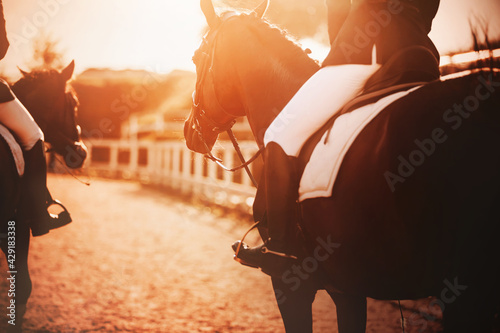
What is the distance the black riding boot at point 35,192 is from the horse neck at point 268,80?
1.97 meters

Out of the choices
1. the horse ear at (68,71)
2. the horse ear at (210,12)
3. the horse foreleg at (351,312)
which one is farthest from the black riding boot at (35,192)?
the horse foreleg at (351,312)

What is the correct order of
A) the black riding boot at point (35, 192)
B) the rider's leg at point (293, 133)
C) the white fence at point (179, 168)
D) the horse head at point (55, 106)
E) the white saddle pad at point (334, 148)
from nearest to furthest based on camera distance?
the white saddle pad at point (334, 148) < the rider's leg at point (293, 133) < the black riding boot at point (35, 192) < the horse head at point (55, 106) < the white fence at point (179, 168)

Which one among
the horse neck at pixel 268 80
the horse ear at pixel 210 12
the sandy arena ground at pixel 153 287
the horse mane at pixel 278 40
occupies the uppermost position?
the horse ear at pixel 210 12

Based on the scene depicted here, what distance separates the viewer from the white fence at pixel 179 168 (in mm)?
9945

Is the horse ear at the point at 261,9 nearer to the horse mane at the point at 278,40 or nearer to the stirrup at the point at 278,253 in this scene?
the horse mane at the point at 278,40

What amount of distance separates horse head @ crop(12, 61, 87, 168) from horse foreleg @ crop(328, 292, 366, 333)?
299 centimetres

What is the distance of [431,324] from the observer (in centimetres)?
376

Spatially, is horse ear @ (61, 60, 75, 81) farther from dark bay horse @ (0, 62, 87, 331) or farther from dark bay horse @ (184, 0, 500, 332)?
dark bay horse @ (184, 0, 500, 332)

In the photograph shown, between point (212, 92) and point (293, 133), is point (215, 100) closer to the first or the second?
point (212, 92)

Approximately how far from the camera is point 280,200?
198 cm

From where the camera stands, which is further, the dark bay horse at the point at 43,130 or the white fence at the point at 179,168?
the white fence at the point at 179,168

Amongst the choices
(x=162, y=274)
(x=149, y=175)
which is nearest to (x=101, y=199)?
(x=149, y=175)

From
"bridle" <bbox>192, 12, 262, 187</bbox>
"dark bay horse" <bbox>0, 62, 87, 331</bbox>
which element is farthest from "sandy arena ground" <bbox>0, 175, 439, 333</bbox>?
"bridle" <bbox>192, 12, 262, 187</bbox>

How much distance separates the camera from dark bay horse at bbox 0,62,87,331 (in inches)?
115
